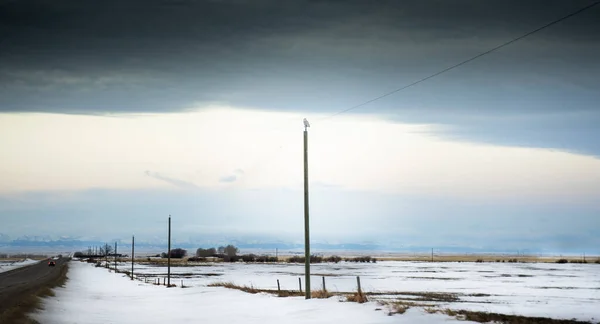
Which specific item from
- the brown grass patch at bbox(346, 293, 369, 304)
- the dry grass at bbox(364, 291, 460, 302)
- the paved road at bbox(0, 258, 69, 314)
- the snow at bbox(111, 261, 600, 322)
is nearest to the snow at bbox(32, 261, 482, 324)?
the brown grass patch at bbox(346, 293, 369, 304)

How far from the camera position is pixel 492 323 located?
21.1m

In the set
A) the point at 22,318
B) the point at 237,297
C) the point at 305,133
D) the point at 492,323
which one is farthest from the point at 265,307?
the point at 492,323

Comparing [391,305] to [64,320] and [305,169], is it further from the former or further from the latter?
[64,320]

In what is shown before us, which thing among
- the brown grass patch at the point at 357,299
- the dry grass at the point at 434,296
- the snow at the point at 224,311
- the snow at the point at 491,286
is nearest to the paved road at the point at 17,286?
the snow at the point at 224,311

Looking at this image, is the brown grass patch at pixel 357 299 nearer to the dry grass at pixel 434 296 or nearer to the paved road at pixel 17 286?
the dry grass at pixel 434 296

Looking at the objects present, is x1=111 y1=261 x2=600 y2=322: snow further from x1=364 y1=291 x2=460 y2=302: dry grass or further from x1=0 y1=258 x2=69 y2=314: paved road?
x1=0 y1=258 x2=69 y2=314: paved road

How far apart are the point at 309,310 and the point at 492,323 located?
9811 millimetres

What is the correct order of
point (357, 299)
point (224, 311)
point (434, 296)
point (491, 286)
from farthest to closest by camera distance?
point (491, 286), point (434, 296), point (224, 311), point (357, 299)

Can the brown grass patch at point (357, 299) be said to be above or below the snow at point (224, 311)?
above

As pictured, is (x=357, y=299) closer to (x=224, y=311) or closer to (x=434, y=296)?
(x=224, y=311)

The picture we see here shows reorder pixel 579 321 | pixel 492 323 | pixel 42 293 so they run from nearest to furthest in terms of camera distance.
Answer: pixel 492 323, pixel 579 321, pixel 42 293

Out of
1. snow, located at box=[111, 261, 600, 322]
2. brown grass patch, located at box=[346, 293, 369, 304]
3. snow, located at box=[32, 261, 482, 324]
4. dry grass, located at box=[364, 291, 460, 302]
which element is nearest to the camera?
snow, located at box=[32, 261, 482, 324]

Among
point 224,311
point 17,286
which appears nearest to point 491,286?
point 224,311

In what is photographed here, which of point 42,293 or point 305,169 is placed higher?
point 305,169
